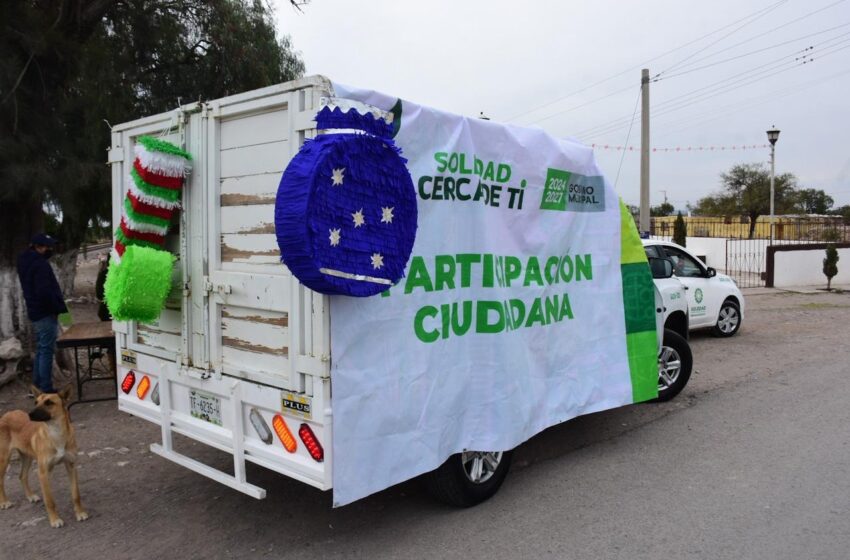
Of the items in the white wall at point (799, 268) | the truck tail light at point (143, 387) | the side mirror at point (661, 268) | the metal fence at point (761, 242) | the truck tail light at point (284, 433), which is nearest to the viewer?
the truck tail light at point (284, 433)

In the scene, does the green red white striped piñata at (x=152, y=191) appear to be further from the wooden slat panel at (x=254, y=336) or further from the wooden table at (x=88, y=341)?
the wooden table at (x=88, y=341)

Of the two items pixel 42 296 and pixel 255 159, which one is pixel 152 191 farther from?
pixel 42 296

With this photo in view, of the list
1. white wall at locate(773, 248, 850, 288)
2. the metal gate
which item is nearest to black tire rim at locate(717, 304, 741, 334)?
white wall at locate(773, 248, 850, 288)

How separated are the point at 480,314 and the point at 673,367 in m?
3.66

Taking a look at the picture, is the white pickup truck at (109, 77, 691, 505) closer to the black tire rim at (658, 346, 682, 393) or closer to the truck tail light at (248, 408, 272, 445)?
the truck tail light at (248, 408, 272, 445)

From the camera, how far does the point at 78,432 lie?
610cm

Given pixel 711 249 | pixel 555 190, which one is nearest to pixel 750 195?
pixel 711 249

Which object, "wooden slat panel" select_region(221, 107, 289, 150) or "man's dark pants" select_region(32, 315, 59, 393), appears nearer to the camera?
"wooden slat panel" select_region(221, 107, 289, 150)

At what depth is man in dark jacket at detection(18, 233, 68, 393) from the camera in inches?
256

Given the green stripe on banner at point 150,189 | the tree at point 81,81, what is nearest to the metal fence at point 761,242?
the tree at point 81,81

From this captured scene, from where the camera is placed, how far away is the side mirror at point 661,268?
719 cm

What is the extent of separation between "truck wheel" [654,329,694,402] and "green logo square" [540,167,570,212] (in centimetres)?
271

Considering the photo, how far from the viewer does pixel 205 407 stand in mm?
4133

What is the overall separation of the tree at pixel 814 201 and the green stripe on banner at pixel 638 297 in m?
51.3
